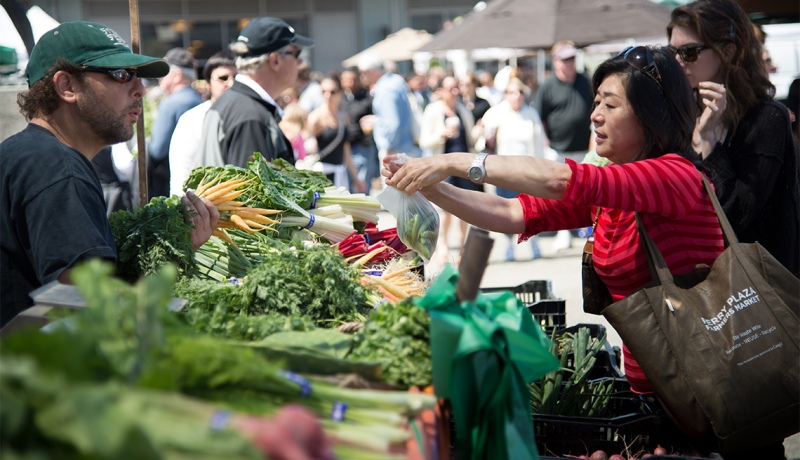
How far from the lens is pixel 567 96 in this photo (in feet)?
35.9

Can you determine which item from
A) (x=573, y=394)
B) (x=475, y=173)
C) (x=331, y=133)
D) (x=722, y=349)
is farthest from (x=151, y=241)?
(x=331, y=133)

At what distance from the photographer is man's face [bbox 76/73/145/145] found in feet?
9.50

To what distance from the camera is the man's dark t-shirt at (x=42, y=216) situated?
2.45 metres

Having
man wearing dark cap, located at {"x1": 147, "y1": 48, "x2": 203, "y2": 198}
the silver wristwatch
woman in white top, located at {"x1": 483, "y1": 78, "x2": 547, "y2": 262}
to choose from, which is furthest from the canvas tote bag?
woman in white top, located at {"x1": 483, "y1": 78, "x2": 547, "y2": 262}

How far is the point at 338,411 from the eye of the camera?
176 cm

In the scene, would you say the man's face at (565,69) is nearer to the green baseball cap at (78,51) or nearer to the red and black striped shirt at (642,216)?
the red and black striped shirt at (642,216)

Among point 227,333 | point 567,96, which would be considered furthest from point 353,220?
point 567,96

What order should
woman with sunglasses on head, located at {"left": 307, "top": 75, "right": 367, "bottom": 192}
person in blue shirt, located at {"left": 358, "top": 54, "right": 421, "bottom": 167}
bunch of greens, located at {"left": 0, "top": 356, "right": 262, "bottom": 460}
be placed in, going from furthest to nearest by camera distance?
person in blue shirt, located at {"left": 358, "top": 54, "right": 421, "bottom": 167} < woman with sunglasses on head, located at {"left": 307, "top": 75, "right": 367, "bottom": 192} < bunch of greens, located at {"left": 0, "top": 356, "right": 262, "bottom": 460}

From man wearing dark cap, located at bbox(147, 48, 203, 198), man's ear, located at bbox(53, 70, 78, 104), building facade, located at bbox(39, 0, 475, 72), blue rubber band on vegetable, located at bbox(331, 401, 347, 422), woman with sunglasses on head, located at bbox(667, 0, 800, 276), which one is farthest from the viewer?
building facade, located at bbox(39, 0, 475, 72)

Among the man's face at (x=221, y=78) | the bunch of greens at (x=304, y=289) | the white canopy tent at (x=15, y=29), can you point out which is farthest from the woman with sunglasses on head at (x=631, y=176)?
the man's face at (x=221, y=78)

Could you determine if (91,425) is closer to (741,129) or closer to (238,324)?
(238,324)

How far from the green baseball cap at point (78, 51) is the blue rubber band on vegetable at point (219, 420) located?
6.07ft

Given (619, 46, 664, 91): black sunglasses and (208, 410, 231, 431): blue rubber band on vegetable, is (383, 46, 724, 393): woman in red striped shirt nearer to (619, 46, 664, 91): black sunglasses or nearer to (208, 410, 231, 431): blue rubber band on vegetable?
(619, 46, 664, 91): black sunglasses

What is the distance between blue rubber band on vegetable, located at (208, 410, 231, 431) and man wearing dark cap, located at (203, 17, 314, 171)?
3541 millimetres
